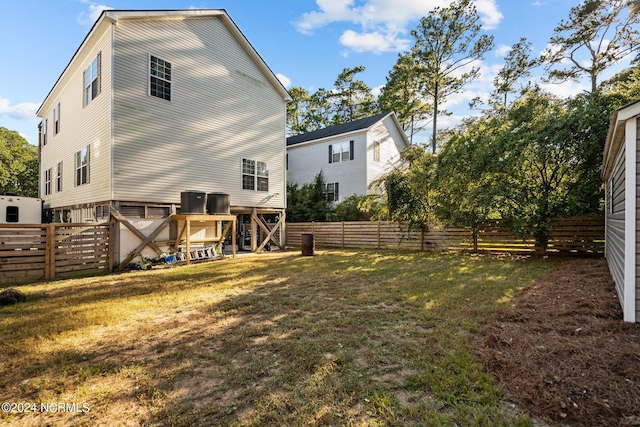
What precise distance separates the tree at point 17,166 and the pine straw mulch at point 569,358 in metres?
37.9

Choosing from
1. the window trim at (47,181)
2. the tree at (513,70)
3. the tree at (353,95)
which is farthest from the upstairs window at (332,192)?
the window trim at (47,181)

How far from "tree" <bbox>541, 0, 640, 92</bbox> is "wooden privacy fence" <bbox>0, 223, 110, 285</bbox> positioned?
27.6 metres

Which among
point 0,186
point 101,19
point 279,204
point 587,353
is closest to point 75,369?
point 587,353

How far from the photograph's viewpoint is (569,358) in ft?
9.22

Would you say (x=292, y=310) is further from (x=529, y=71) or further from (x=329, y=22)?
(x=529, y=71)

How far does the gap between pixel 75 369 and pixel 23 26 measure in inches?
567

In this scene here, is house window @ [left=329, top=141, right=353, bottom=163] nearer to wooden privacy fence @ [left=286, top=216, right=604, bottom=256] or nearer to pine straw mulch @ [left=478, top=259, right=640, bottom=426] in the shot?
wooden privacy fence @ [left=286, top=216, right=604, bottom=256]

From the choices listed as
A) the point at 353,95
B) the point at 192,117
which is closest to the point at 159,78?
the point at 192,117

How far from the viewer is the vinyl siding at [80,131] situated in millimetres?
9398

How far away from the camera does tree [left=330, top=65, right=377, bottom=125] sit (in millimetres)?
30484

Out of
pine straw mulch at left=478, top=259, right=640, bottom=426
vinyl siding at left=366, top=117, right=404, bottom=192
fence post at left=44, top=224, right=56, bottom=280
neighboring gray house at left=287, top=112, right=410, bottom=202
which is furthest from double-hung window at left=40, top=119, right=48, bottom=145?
pine straw mulch at left=478, top=259, right=640, bottom=426

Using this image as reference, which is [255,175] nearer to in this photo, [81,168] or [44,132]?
[81,168]

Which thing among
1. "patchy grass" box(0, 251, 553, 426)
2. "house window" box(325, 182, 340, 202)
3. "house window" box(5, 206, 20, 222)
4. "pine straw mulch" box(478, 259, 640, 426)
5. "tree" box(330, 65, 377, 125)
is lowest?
"patchy grass" box(0, 251, 553, 426)

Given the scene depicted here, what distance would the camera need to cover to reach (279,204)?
1447cm
